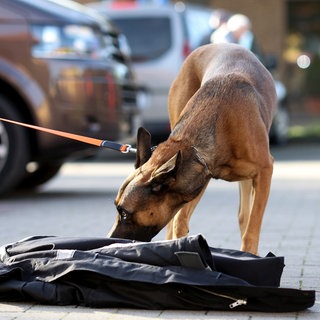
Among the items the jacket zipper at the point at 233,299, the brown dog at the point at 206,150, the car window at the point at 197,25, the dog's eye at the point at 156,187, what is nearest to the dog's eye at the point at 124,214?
the brown dog at the point at 206,150

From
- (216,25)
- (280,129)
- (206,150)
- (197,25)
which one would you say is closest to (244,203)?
(206,150)

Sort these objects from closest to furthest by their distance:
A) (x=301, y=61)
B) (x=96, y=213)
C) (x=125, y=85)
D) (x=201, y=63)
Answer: (x=201, y=63), (x=96, y=213), (x=125, y=85), (x=301, y=61)

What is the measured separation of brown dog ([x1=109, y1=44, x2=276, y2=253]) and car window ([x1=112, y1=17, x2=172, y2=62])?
8.89 m

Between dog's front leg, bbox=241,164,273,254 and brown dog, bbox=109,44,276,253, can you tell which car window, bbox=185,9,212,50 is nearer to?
brown dog, bbox=109,44,276,253

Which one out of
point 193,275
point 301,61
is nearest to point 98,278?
point 193,275

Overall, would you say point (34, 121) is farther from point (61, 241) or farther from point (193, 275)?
point (193, 275)

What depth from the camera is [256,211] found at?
6.59 meters

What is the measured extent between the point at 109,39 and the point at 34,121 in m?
1.63

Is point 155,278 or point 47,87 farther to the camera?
point 47,87

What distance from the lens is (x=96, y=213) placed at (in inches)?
382

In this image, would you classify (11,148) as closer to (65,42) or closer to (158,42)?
(65,42)

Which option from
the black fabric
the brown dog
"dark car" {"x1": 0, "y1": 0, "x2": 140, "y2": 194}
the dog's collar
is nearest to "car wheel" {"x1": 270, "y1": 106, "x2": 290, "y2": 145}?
"dark car" {"x1": 0, "y1": 0, "x2": 140, "y2": 194}

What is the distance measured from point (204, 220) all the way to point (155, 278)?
3949mm

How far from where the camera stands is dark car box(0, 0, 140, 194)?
10391 millimetres
